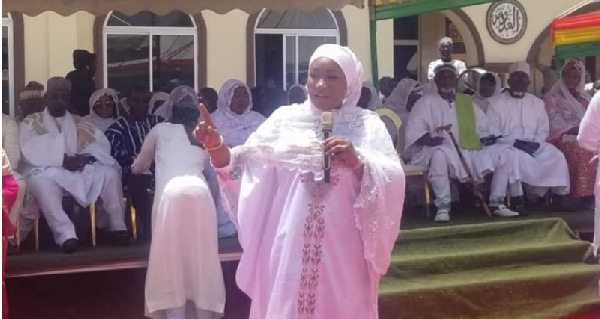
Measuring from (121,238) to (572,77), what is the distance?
196 inches

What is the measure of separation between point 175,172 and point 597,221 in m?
3.13

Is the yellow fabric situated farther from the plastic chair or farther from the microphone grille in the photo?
the microphone grille

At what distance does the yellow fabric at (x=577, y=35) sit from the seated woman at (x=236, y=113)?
5.18m

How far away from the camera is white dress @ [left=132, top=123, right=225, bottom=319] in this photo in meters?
5.55

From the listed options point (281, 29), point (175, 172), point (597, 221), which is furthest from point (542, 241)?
point (281, 29)

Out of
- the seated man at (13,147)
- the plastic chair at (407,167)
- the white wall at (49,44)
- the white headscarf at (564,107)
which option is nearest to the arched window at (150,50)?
the white wall at (49,44)

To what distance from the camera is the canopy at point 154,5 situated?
7.13 meters

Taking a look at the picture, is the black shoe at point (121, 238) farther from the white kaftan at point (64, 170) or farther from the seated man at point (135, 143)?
the seated man at point (135, 143)

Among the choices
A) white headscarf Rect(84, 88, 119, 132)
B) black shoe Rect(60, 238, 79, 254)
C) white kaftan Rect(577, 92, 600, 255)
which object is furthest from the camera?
white headscarf Rect(84, 88, 119, 132)

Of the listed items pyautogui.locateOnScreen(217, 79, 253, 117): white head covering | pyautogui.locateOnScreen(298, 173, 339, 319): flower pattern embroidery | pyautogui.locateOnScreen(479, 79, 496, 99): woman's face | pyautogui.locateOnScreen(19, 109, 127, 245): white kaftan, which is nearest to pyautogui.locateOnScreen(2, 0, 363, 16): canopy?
pyautogui.locateOnScreen(217, 79, 253, 117): white head covering

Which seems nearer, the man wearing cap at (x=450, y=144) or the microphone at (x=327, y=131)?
the microphone at (x=327, y=131)

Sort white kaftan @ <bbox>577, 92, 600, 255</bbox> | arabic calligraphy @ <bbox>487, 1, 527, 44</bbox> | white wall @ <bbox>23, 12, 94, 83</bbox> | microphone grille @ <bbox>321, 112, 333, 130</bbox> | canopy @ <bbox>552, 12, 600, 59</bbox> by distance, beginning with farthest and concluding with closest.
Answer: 1. arabic calligraphy @ <bbox>487, 1, 527, 44</bbox>
2. white wall @ <bbox>23, 12, 94, 83</bbox>
3. canopy @ <bbox>552, 12, 600, 59</bbox>
4. white kaftan @ <bbox>577, 92, 600, 255</bbox>
5. microphone grille @ <bbox>321, 112, 333, 130</bbox>

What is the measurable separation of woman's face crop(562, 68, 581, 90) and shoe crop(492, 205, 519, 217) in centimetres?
177

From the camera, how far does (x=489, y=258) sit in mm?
6699
